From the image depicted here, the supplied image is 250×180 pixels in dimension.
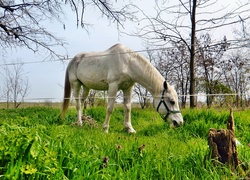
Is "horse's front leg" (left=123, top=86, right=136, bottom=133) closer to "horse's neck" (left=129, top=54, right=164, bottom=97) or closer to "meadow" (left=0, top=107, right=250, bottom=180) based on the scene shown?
"horse's neck" (left=129, top=54, right=164, bottom=97)

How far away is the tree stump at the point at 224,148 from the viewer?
2.00 metres

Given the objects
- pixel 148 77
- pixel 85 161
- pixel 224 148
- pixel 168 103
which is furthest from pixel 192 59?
pixel 85 161

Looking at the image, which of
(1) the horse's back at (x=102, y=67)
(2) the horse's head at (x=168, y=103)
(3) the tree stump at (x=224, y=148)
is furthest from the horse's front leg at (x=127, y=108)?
(3) the tree stump at (x=224, y=148)

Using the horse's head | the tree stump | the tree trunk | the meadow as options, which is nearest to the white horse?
the horse's head

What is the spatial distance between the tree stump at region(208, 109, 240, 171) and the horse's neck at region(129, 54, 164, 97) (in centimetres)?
323

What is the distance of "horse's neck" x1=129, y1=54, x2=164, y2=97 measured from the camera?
5.32 meters

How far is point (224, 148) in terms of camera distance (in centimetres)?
204

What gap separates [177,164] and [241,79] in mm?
14841

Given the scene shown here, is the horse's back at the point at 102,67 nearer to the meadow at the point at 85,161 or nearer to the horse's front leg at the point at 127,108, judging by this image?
the horse's front leg at the point at 127,108

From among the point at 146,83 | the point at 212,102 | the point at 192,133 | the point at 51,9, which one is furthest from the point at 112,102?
the point at 212,102

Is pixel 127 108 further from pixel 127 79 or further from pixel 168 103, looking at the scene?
pixel 168 103

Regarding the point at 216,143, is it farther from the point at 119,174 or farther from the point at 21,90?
the point at 21,90

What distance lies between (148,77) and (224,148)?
3.39 meters

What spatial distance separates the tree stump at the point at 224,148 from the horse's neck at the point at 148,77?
323cm
